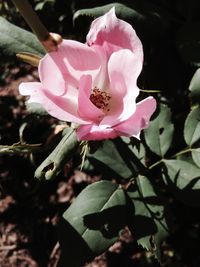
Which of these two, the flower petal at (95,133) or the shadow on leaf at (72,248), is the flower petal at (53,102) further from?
the shadow on leaf at (72,248)

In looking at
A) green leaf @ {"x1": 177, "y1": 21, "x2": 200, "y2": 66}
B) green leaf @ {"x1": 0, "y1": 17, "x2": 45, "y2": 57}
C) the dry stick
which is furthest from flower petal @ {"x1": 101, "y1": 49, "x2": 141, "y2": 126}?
green leaf @ {"x1": 177, "y1": 21, "x2": 200, "y2": 66}

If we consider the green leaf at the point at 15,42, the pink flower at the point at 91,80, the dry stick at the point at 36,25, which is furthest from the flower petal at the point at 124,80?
the green leaf at the point at 15,42

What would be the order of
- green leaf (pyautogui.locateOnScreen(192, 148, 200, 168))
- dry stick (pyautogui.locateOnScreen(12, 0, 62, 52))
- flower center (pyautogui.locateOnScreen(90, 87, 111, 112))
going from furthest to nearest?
1. green leaf (pyautogui.locateOnScreen(192, 148, 200, 168))
2. flower center (pyautogui.locateOnScreen(90, 87, 111, 112))
3. dry stick (pyautogui.locateOnScreen(12, 0, 62, 52))

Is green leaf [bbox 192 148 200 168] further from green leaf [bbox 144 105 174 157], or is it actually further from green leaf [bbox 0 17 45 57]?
green leaf [bbox 0 17 45 57]

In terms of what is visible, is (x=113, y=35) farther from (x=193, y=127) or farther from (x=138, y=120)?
(x=193, y=127)

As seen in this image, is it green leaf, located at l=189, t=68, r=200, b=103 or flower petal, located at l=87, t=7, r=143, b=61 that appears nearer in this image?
flower petal, located at l=87, t=7, r=143, b=61

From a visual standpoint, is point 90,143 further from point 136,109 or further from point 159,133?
point 159,133

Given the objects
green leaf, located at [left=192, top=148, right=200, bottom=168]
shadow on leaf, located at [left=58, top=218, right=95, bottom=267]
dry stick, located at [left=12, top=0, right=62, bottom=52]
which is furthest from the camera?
green leaf, located at [left=192, top=148, right=200, bottom=168]

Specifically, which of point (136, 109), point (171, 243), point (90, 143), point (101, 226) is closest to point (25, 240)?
point (171, 243)
